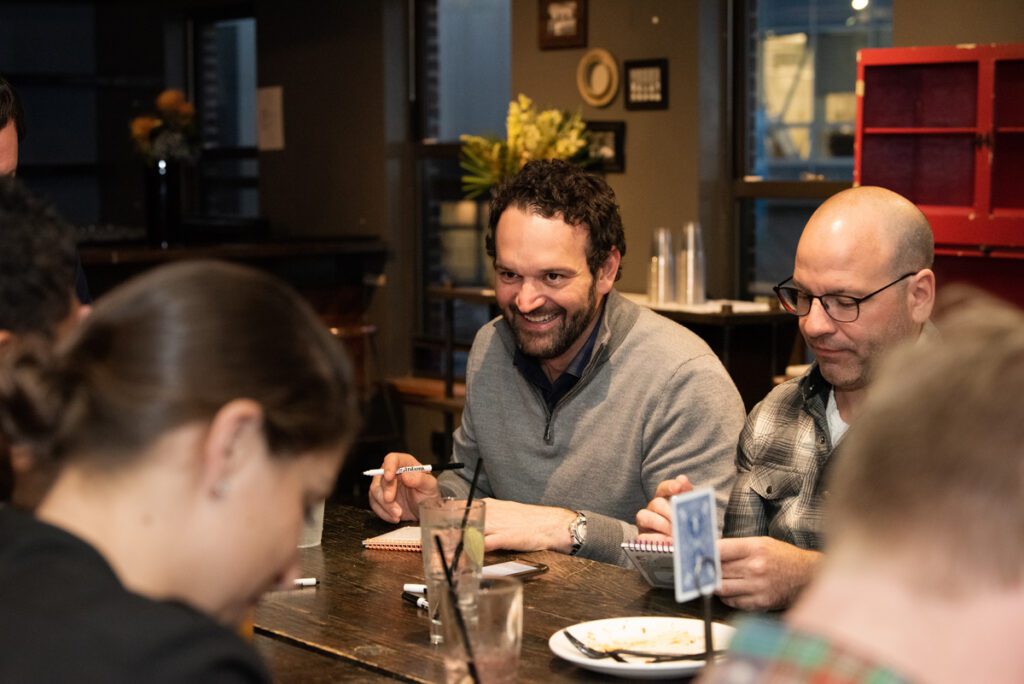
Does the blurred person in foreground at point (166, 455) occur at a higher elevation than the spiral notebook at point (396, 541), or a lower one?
higher

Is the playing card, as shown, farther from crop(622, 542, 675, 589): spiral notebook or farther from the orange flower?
the orange flower

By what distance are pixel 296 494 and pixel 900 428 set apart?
540 mm

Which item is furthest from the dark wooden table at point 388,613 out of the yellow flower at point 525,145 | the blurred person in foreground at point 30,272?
the yellow flower at point 525,145

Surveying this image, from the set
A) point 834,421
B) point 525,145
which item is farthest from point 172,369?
point 525,145

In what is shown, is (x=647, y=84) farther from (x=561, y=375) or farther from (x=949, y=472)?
(x=949, y=472)

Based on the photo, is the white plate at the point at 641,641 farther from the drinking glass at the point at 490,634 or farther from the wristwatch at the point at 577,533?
the wristwatch at the point at 577,533

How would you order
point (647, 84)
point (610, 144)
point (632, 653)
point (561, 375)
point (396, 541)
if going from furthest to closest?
point (610, 144) → point (647, 84) → point (561, 375) → point (396, 541) → point (632, 653)

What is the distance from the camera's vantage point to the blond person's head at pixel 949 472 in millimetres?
858

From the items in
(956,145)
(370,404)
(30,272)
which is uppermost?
(956,145)

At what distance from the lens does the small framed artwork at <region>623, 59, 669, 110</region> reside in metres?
5.51

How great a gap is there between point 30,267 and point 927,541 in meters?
0.93

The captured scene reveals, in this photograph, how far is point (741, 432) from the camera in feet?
8.70

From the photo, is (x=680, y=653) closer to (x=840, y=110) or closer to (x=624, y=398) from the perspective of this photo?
(x=624, y=398)

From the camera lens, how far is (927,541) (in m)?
0.87
